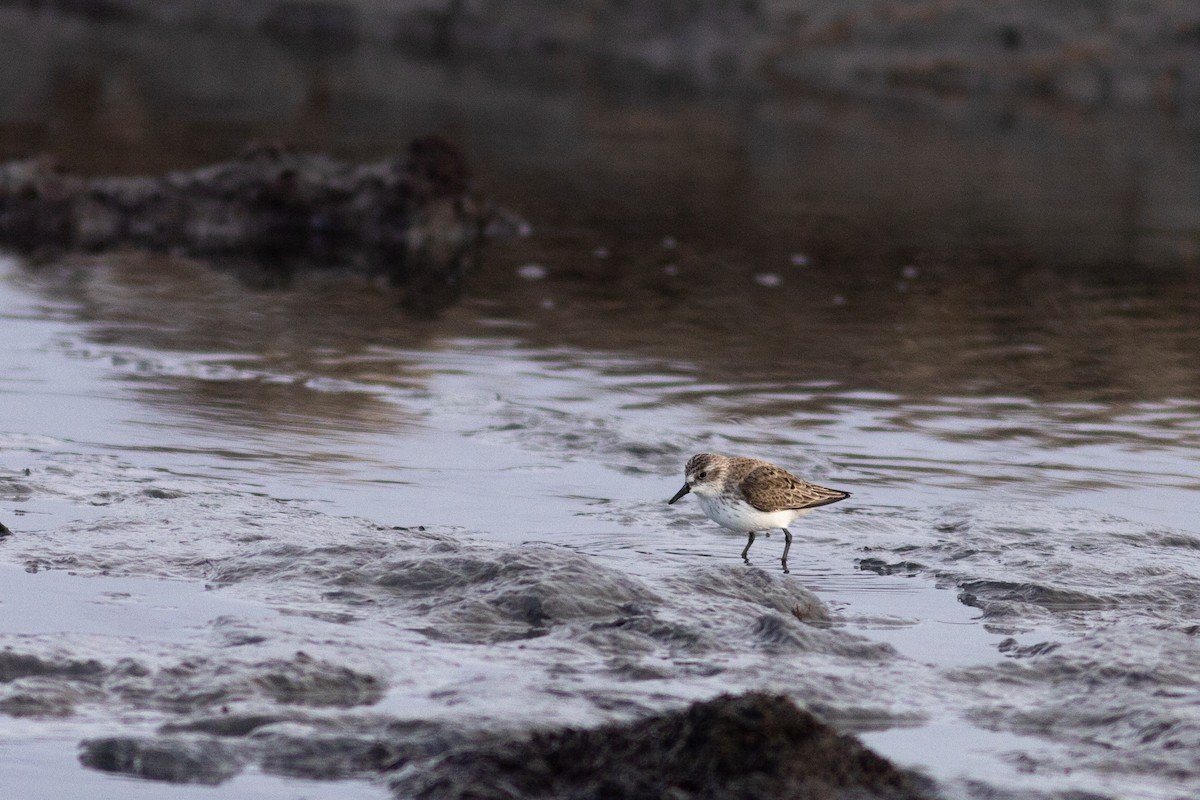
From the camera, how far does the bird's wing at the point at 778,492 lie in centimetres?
827

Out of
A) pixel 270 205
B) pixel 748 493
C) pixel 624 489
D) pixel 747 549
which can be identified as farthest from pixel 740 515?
pixel 270 205

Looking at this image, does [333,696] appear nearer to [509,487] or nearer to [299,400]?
[509,487]

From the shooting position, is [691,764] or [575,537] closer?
[691,764]

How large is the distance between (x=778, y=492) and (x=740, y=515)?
204 millimetres

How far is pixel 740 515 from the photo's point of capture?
8.30 m

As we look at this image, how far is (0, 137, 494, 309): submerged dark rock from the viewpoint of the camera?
1956cm

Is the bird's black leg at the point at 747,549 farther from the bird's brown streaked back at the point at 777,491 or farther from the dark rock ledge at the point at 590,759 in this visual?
the dark rock ledge at the point at 590,759

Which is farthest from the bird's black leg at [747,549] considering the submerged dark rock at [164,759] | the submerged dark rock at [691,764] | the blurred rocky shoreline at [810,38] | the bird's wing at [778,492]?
the blurred rocky shoreline at [810,38]

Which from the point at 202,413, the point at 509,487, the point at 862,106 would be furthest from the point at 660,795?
the point at 862,106

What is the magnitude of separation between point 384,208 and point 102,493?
11469 mm

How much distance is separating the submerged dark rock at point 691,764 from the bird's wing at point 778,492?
2700 mm

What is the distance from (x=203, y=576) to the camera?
7652 mm

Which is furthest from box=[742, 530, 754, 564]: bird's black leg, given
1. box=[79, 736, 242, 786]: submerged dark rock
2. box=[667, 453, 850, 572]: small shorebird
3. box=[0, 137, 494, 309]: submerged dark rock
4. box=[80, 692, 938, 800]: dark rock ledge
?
box=[0, 137, 494, 309]: submerged dark rock

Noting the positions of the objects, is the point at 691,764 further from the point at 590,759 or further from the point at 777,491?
the point at 777,491
